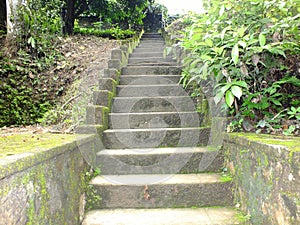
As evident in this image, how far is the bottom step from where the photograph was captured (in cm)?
163

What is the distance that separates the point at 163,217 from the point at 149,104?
1.54 m

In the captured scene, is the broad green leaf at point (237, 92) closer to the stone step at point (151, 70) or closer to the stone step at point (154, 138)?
the stone step at point (154, 138)

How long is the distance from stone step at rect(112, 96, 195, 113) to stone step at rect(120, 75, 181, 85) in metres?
0.51

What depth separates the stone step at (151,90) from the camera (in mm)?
3182

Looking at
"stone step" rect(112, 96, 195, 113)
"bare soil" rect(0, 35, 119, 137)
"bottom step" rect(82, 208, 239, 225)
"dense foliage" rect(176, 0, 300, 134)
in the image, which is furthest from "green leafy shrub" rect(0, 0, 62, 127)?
"dense foliage" rect(176, 0, 300, 134)

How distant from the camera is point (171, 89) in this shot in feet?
10.5

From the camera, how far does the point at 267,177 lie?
1355 millimetres

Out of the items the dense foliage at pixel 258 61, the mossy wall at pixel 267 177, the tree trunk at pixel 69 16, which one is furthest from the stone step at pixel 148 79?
the tree trunk at pixel 69 16

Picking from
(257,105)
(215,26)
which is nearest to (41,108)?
(215,26)

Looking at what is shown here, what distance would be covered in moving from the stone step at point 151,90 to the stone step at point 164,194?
1.49 meters

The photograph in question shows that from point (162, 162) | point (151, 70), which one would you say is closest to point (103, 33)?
point (151, 70)

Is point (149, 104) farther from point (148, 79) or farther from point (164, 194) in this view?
point (164, 194)

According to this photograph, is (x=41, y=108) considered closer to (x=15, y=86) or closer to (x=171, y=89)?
(x=15, y=86)

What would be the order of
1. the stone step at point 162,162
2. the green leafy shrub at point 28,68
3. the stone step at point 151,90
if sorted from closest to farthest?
the stone step at point 162,162 < the stone step at point 151,90 < the green leafy shrub at point 28,68
